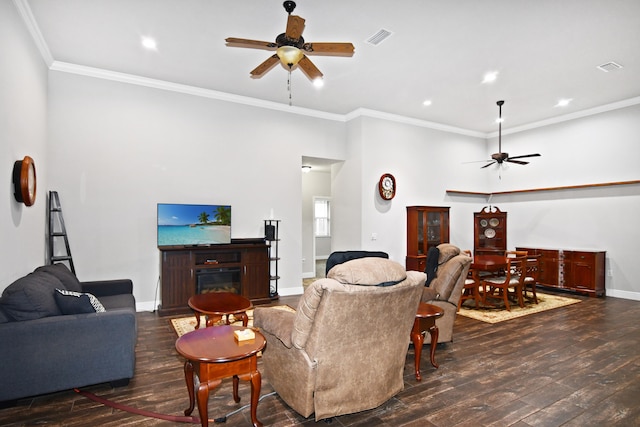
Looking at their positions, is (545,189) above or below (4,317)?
above

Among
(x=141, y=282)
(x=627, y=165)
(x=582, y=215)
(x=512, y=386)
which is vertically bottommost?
(x=512, y=386)

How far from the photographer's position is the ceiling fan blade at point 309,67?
3.53 m

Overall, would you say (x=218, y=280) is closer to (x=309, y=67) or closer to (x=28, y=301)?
(x=28, y=301)

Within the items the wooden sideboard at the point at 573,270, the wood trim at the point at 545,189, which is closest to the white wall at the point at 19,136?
the wood trim at the point at 545,189

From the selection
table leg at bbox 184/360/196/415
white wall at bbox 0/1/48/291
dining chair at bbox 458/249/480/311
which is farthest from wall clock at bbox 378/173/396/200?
white wall at bbox 0/1/48/291

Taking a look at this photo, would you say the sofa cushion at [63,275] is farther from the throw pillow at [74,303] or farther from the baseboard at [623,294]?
the baseboard at [623,294]

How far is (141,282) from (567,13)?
6225mm

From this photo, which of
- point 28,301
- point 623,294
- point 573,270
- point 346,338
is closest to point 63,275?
point 28,301

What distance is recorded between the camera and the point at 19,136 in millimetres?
3477

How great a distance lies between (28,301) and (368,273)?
2542 mm

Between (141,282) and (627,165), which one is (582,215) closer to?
(627,165)

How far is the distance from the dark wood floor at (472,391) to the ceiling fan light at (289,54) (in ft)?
9.62

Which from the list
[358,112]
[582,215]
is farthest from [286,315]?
[582,215]

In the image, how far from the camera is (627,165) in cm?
632
